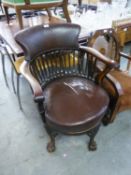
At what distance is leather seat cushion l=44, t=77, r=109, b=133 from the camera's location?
114 cm

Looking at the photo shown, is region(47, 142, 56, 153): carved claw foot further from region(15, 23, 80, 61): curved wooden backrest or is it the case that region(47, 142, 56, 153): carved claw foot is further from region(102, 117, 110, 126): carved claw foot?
region(15, 23, 80, 61): curved wooden backrest

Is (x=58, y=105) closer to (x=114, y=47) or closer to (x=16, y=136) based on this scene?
(x=16, y=136)

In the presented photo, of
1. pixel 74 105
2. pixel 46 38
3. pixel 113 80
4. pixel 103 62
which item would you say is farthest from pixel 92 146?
pixel 46 38

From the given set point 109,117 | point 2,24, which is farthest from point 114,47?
point 2,24

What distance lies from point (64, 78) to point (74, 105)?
37 centimetres

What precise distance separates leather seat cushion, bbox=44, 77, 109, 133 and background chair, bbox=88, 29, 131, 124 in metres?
0.12

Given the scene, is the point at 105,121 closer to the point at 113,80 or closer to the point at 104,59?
the point at 113,80

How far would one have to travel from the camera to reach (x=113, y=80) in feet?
4.44

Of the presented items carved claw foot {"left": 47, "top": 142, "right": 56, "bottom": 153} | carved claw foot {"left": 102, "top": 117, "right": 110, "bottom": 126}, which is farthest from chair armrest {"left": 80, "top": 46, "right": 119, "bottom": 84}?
carved claw foot {"left": 47, "top": 142, "right": 56, "bottom": 153}

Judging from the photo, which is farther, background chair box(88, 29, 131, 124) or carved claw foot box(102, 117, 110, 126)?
carved claw foot box(102, 117, 110, 126)

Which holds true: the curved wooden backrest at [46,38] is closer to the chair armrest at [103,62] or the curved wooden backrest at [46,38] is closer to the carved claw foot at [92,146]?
the chair armrest at [103,62]

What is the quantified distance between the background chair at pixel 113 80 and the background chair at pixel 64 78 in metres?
0.10

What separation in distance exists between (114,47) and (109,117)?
73 cm

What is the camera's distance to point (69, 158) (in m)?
1.39
